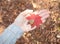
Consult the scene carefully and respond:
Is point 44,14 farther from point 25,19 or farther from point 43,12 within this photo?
point 25,19

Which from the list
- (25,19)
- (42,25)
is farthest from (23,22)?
(42,25)

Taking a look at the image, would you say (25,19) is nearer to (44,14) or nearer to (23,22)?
(23,22)

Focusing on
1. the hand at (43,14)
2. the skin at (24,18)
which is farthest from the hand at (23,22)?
the hand at (43,14)

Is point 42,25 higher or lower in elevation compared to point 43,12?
lower

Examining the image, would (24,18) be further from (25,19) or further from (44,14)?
(44,14)

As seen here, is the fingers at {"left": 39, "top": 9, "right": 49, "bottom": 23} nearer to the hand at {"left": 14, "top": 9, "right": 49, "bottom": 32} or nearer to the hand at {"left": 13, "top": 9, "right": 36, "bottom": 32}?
the hand at {"left": 14, "top": 9, "right": 49, "bottom": 32}

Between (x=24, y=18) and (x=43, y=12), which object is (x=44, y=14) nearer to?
(x=43, y=12)

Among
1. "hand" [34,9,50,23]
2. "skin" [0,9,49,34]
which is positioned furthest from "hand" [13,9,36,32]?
"hand" [34,9,50,23]

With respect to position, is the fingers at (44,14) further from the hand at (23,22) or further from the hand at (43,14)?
the hand at (23,22)
